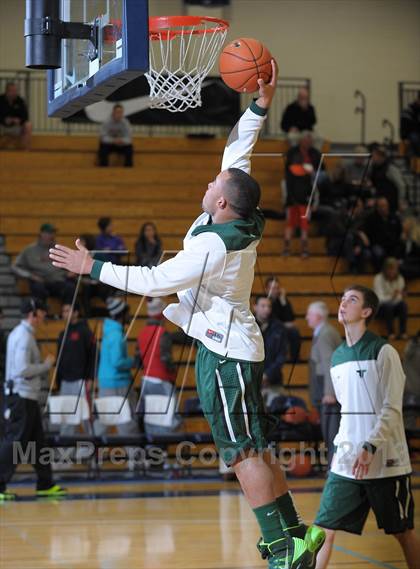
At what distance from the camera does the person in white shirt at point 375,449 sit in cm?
626

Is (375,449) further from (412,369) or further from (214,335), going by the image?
(412,369)

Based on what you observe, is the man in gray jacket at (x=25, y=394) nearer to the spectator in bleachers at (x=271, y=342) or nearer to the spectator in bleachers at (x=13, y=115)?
the spectator in bleachers at (x=271, y=342)

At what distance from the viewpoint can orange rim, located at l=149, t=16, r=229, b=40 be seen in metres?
5.68

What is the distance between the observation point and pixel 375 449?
6.18m

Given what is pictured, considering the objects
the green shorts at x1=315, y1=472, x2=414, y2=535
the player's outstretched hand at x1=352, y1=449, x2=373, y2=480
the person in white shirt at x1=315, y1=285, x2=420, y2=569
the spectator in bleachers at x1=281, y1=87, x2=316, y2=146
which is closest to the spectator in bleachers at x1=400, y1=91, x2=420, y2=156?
the spectator in bleachers at x1=281, y1=87, x2=316, y2=146

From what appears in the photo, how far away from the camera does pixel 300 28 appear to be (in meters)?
18.8

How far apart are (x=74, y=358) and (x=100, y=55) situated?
6686 millimetres

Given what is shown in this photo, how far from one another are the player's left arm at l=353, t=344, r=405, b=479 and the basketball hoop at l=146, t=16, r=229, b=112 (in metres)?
1.93

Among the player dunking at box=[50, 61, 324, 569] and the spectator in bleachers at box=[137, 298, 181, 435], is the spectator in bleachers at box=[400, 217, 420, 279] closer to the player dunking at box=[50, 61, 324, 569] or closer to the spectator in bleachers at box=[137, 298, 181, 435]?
the spectator in bleachers at box=[137, 298, 181, 435]

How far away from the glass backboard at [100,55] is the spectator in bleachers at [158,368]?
6022 mm

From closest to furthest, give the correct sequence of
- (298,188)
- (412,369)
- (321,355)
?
1. (321,355)
2. (412,369)
3. (298,188)

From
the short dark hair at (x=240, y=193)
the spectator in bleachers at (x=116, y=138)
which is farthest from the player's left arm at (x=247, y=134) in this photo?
the spectator in bleachers at (x=116, y=138)

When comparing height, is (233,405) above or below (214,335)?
below

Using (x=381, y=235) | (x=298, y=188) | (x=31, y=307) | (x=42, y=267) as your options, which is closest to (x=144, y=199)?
(x=298, y=188)
